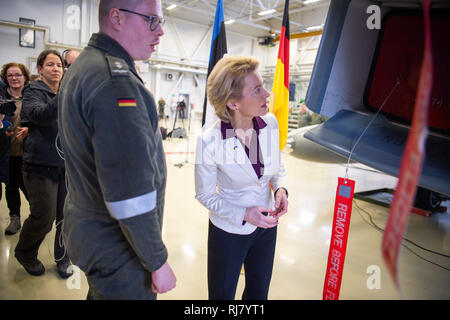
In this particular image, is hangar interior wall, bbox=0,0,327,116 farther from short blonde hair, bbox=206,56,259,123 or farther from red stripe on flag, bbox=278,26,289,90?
short blonde hair, bbox=206,56,259,123

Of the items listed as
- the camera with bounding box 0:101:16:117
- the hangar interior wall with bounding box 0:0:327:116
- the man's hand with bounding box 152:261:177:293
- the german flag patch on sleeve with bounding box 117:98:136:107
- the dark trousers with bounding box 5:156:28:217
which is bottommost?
the dark trousers with bounding box 5:156:28:217

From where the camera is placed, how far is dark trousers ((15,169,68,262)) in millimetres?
1962

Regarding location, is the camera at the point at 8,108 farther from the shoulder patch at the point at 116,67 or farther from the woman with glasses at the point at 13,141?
the shoulder patch at the point at 116,67

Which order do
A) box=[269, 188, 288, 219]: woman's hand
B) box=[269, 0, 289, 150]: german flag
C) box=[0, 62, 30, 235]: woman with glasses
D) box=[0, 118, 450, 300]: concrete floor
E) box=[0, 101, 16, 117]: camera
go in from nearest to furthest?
1. box=[269, 188, 288, 219]: woman's hand
2. box=[0, 118, 450, 300]: concrete floor
3. box=[0, 101, 16, 117]: camera
4. box=[0, 62, 30, 235]: woman with glasses
5. box=[269, 0, 289, 150]: german flag

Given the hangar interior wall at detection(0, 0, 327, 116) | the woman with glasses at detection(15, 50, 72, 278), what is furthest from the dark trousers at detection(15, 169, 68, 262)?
the hangar interior wall at detection(0, 0, 327, 116)

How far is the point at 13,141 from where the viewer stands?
2523 millimetres

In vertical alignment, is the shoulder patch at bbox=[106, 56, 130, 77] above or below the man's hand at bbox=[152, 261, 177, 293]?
above

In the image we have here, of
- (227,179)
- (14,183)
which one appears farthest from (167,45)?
(227,179)

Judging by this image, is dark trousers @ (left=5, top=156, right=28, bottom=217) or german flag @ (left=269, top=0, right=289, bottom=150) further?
german flag @ (left=269, top=0, right=289, bottom=150)

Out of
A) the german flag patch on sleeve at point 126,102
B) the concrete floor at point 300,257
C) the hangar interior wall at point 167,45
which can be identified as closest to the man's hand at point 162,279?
the german flag patch on sleeve at point 126,102

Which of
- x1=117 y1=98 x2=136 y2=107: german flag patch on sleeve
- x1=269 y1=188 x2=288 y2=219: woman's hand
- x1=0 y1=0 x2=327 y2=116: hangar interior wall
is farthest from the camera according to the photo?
x1=0 y1=0 x2=327 y2=116: hangar interior wall

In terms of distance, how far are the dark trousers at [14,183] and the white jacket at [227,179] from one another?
214 cm

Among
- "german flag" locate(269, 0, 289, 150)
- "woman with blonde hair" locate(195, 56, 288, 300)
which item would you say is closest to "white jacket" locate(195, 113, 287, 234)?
"woman with blonde hair" locate(195, 56, 288, 300)

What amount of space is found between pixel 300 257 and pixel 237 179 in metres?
1.70
